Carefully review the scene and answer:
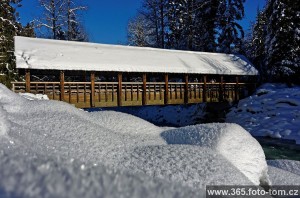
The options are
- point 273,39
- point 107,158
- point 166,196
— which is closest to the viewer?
point 166,196

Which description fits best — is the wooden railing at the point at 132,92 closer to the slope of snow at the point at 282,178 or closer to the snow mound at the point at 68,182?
the slope of snow at the point at 282,178

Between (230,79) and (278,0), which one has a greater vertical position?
(278,0)

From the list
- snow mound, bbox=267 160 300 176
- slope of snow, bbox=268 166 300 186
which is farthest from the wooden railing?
slope of snow, bbox=268 166 300 186

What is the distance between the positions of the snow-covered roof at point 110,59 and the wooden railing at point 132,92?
1035mm

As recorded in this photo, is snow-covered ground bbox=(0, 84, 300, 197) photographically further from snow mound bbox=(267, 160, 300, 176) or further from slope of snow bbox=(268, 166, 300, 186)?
snow mound bbox=(267, 160, 300, 176)

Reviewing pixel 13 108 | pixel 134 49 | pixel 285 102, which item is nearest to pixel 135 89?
pixel 134 49

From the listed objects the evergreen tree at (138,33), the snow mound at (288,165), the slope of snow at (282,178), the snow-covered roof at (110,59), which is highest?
the evergreen tree at (138,33)

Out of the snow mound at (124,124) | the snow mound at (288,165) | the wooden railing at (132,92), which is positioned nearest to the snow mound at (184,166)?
the snow mound at (124,124)

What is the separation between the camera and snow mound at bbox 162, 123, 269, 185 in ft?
11.4

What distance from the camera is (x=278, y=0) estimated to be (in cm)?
2152

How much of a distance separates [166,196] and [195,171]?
5.55 ft

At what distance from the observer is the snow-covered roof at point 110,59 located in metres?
13.3

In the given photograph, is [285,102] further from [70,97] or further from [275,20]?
[70,97]

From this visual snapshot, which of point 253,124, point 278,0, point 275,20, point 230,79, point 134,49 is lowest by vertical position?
point 253,124
